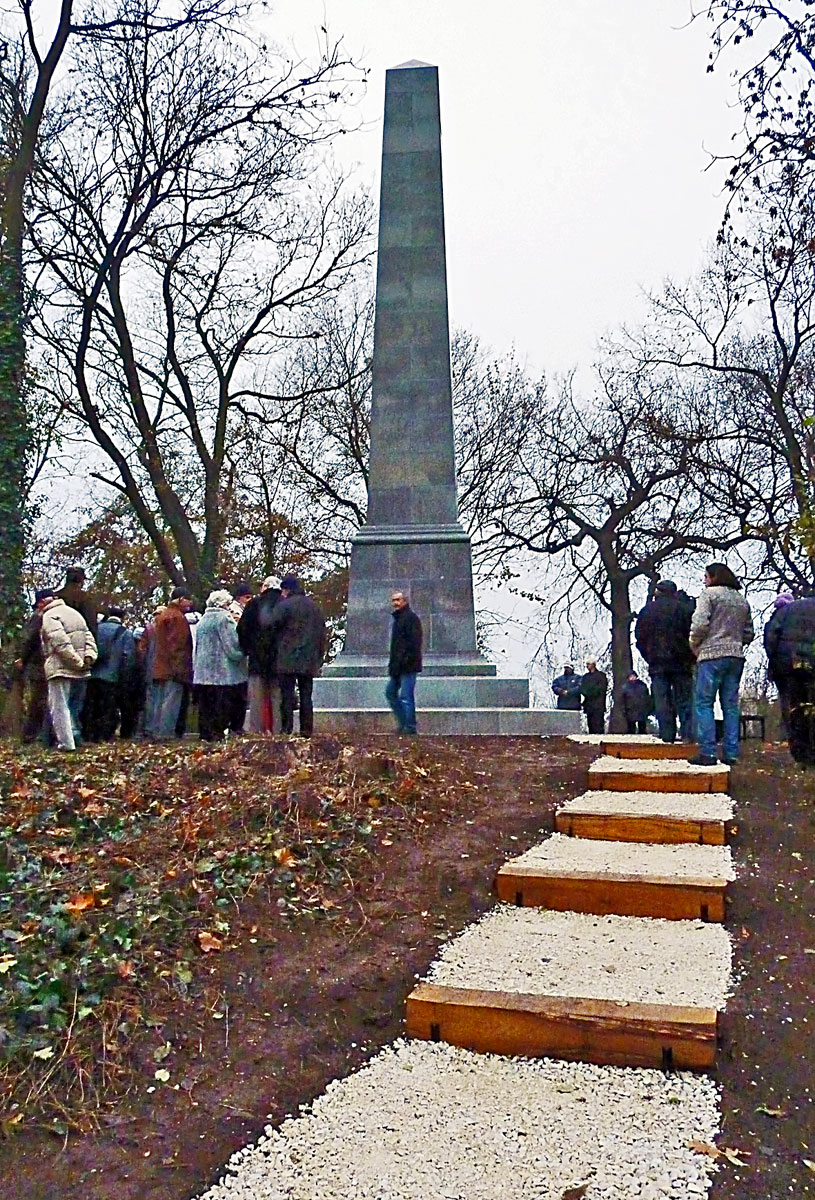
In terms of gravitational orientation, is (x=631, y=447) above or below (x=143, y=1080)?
above

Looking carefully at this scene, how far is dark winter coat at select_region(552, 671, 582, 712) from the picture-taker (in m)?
18.1

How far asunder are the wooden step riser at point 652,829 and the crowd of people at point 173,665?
3820 mm

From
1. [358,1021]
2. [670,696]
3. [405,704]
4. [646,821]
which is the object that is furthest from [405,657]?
[358,1021]

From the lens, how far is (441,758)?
8742mm

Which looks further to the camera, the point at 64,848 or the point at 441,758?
the point at 441,758

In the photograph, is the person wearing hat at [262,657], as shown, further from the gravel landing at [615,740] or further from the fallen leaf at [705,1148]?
the fallen leaf at [705,1148]

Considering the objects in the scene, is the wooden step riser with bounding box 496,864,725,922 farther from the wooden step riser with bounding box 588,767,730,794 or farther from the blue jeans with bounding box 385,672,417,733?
the blue jeans with bounding box 385,672,417,733

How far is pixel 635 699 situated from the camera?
51.0ft

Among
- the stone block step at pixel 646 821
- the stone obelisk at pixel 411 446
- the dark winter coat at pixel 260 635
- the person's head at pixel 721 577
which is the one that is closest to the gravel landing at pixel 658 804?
the stone block step at pixel 646 821

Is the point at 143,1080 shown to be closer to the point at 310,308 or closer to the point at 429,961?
the point at 429,961

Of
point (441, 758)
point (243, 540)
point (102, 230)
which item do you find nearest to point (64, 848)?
point (441, 758)

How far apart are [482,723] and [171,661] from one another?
3.34 metres

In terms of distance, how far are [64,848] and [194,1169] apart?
2.85m

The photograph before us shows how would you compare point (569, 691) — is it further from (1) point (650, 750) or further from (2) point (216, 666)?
(1) point (650, 750)
